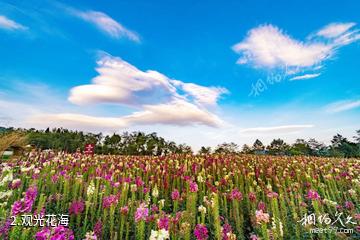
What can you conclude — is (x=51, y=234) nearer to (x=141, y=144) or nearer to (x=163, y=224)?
(x=163, y=224)

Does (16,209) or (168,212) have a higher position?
(16,209)

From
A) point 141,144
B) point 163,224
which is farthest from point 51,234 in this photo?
point 141,144

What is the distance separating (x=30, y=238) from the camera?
2.58 metres

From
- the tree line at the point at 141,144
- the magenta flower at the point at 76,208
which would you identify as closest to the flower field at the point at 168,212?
the magenta flower at the point at 76,208

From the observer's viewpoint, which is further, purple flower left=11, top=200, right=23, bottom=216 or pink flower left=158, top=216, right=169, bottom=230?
purple flower left=11, top=200, right=23, bottom=216

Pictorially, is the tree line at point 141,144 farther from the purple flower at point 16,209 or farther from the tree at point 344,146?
the purple flower at point 16,209

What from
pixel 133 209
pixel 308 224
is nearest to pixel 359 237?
pixel 308 224

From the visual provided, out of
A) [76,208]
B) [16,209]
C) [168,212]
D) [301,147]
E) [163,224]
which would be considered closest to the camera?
[163,224]

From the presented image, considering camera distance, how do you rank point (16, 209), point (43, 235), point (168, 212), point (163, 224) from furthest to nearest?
point (168, 212) < point (16, 209) < point (163, 224) < point (43, 235)

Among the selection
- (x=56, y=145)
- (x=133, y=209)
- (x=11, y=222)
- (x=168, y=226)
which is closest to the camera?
(x=168, y=226)

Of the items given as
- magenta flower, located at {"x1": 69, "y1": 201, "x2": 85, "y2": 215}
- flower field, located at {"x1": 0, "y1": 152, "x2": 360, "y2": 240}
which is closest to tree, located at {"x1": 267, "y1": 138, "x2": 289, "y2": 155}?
flower field, located at {"x1": 0, "y1": 152, "x2": 360, "y2": 240}

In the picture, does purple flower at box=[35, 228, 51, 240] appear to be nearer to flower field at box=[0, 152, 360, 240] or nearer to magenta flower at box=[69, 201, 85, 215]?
flower field at box=[0, 152, 360, 240]

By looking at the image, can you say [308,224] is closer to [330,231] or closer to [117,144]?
[330,231]

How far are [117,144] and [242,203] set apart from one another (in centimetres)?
3657
